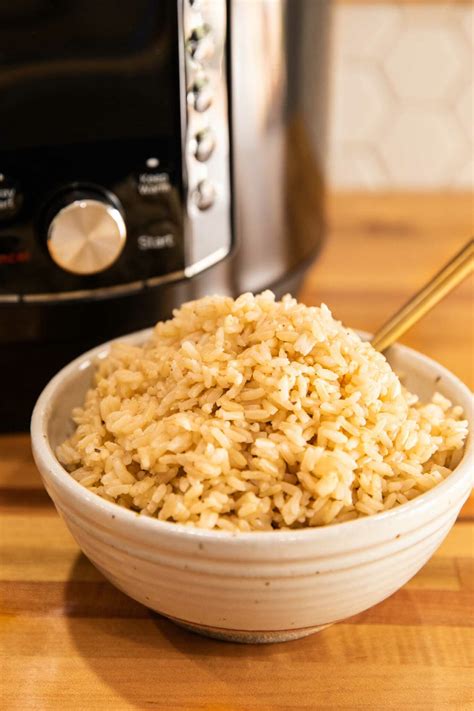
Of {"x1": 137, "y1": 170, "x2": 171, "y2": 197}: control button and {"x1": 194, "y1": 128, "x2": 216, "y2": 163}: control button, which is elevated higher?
{"x1": 194, "y1": 128, "x2": 216, "y2": 163}: control button

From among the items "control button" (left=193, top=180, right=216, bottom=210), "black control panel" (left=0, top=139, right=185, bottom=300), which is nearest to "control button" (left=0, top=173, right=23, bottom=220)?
"black control panel" (left=0, top=139, right=185, bottom=300)

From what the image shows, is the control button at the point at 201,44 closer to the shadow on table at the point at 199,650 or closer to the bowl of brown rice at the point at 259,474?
the bowl of brown rice at the point at 259,474

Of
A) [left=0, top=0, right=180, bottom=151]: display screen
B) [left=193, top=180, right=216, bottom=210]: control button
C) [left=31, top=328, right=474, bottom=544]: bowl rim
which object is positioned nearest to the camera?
[left=31, top=328, right=474, bottom=544]: bowl rim

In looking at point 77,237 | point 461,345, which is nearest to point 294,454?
point 77,237

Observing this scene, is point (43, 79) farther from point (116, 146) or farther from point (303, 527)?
point (303, 527)

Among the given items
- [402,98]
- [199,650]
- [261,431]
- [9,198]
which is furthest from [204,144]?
[402,98]

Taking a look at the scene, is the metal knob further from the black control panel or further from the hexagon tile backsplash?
the hexagon tile backsplash

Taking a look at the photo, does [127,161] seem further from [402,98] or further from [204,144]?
[402,98]
